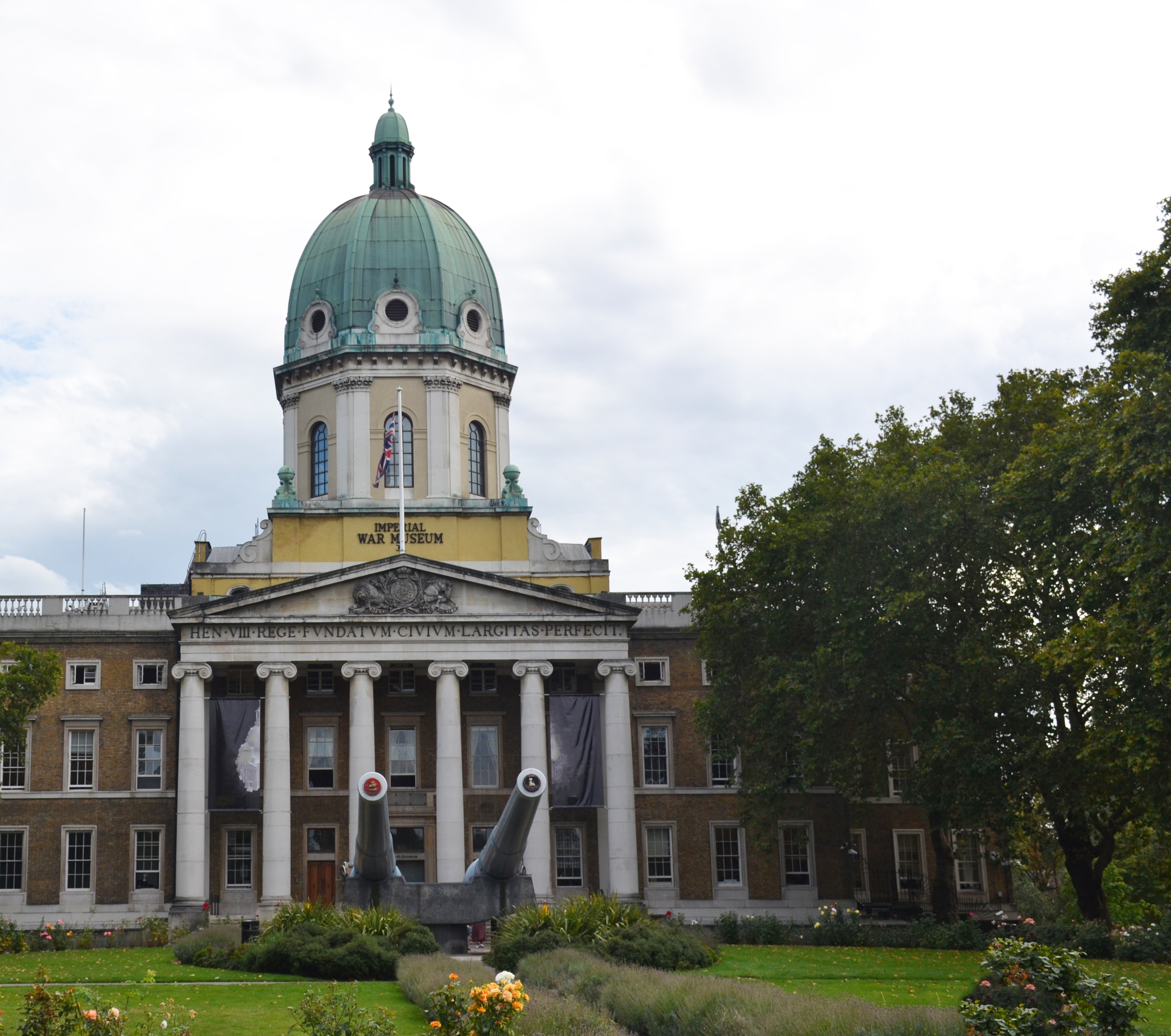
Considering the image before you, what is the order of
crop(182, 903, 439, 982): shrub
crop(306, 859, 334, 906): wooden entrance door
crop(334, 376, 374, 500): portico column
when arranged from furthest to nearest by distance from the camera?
crop(334, 376, 374, 500): portico column, crop(306, 859, 334, 906): wooden entrance door, crop(182, 903, 439, 982): shrub

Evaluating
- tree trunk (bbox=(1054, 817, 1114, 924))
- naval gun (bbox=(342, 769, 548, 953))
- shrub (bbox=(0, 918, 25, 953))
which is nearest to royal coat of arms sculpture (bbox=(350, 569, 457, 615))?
shrub (bbox=(0, 918, 25, 953))

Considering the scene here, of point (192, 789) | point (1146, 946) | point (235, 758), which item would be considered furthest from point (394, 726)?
point (1146, 946)

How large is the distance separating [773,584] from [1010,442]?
345 inches

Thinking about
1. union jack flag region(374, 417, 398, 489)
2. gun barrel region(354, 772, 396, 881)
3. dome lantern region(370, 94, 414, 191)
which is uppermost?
dome lantern region(370, 94, 414, 191)

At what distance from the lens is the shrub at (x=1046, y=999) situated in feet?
56.5

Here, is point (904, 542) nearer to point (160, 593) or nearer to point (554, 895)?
point (554, 895)

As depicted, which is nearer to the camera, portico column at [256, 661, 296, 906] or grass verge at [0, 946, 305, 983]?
grass verge at [0, 946, 305, 983]

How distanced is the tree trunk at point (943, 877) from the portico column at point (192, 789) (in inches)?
919

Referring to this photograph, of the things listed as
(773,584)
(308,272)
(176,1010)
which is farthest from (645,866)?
(176,1010)

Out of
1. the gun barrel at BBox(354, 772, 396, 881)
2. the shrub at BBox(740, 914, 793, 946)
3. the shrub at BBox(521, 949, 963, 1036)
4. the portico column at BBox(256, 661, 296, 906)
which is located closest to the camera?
the shrub at BBox(521, 949, 963, 1036)

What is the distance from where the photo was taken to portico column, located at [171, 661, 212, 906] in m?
50.6

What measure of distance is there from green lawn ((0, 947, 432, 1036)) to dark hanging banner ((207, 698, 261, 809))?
11601 mm

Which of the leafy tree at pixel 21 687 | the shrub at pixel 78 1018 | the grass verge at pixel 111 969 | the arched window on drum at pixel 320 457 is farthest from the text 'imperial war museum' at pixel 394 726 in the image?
the shrub at pixel 78 1018

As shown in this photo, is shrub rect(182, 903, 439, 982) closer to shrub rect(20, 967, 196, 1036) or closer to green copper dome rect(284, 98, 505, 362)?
shrub rect(20, 967, 196, 1036)
